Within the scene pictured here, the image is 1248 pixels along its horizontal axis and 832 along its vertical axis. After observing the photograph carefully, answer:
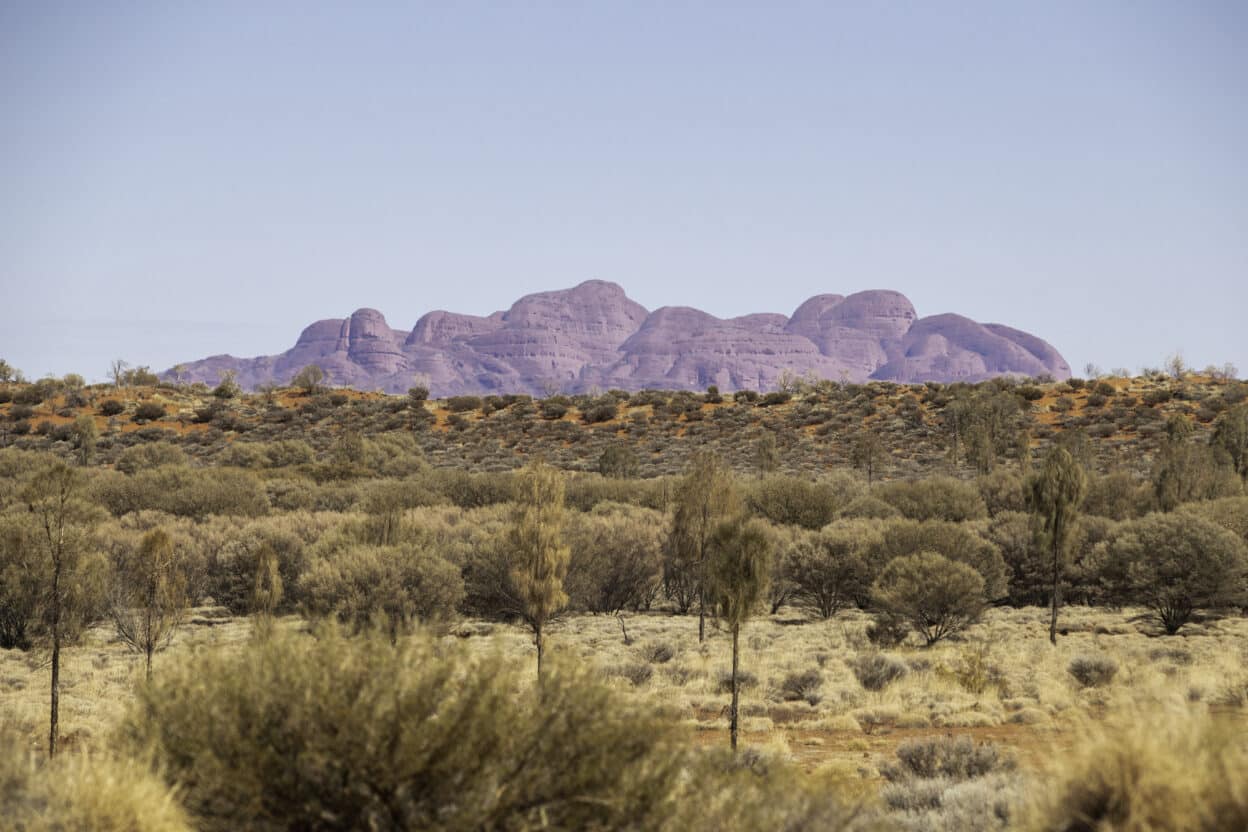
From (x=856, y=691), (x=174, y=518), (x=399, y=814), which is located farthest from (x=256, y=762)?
(x=174, y=518)

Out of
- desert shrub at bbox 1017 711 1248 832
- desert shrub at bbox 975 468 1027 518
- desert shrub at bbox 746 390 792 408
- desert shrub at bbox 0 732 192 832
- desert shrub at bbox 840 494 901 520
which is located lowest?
desert shrub at bbox 0 732 192 832

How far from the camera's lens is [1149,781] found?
15.9 feet

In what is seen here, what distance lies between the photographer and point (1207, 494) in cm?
3378

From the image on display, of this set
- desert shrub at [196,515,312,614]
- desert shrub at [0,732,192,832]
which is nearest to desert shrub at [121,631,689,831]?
desert shrub at [0,732,192,832]

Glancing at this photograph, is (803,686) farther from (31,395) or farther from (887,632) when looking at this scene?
(31,395)

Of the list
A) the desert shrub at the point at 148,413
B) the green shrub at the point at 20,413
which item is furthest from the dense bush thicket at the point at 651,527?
the green shrub at the point at 20,413

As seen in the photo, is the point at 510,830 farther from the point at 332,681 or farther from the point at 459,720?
the point at 332,681

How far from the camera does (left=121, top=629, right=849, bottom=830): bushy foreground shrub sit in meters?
5.64

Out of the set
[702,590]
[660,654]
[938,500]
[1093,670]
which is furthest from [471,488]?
[1093,670]

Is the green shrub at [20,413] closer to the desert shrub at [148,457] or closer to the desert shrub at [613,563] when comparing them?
the desert shrub at [148,457]

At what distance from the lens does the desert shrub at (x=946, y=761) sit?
11688mm

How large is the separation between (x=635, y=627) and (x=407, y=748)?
70.8 ft

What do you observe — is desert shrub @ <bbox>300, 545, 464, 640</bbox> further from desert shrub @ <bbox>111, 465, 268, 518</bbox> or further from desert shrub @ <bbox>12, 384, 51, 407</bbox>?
desert shrub @ <bbox>12, 384, 51, 407</bbox>

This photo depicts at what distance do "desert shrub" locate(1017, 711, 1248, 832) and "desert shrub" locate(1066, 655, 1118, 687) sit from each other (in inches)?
552
